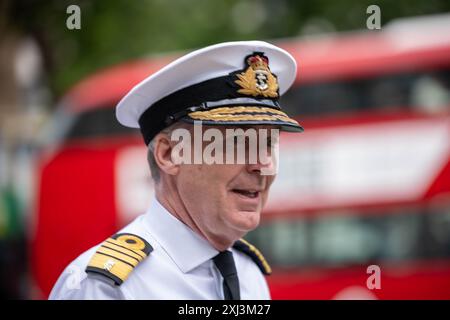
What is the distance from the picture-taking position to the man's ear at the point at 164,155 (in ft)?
5.40

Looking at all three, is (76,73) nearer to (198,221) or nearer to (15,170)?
(15,170)

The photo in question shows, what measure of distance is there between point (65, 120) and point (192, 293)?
6864 mm

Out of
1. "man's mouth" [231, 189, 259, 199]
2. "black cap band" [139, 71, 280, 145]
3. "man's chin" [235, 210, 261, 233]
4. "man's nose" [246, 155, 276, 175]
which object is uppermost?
"black cap band" [139, 71, 280, 145]

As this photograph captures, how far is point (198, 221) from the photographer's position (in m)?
1.66

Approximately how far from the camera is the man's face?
63.1 inches

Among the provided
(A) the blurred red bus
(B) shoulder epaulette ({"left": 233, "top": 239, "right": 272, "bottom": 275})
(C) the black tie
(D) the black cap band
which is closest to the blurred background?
(A) the blurred red bus

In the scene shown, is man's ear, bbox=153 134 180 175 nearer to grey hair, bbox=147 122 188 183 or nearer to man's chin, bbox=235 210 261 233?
grey hair, bbox=147 122 188 183

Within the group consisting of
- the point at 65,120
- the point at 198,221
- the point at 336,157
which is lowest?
the point at 198,221

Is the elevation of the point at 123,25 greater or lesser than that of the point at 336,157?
greater

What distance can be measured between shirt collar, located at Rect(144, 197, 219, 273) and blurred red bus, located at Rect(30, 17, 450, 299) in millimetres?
5032

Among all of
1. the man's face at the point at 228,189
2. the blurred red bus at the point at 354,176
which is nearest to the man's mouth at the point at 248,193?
the man's face at the point at 228,189

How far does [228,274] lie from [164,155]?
0.32m
